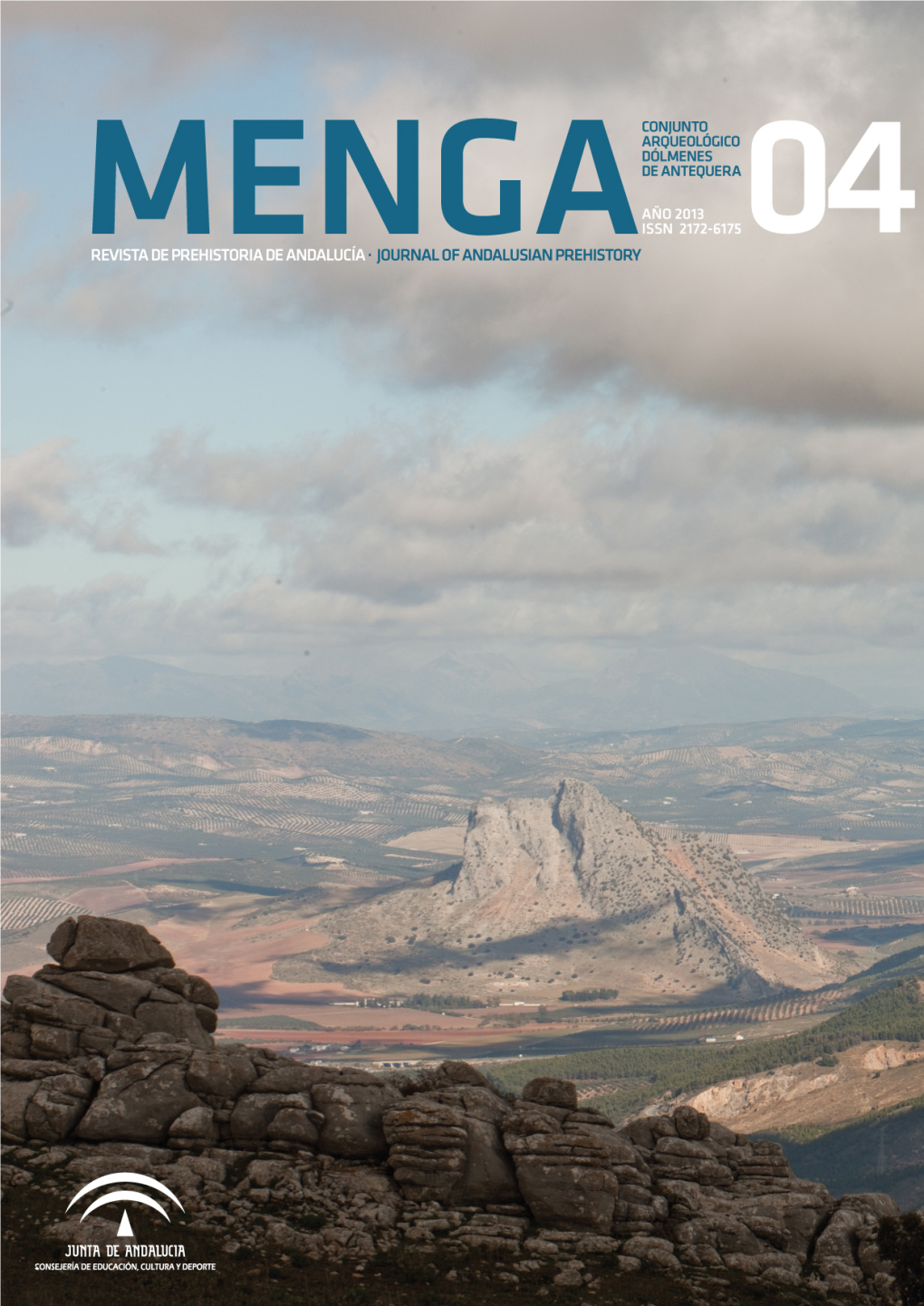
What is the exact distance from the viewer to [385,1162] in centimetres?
6378

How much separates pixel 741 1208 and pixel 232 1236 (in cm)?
2966

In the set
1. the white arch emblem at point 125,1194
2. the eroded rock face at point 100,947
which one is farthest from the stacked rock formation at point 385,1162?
the eroded rock face at point 100,947

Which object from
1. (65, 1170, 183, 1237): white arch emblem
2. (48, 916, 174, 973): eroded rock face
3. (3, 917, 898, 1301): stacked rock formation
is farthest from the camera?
(48, 916, 174, 973): eroded rock face

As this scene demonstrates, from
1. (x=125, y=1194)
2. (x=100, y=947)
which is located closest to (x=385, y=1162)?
(x=125, y=1194)

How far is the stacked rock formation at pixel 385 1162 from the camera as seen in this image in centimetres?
5944

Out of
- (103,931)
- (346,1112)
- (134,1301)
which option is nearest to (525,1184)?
(346,1112)

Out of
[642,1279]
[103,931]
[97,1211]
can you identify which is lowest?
[642,1279]

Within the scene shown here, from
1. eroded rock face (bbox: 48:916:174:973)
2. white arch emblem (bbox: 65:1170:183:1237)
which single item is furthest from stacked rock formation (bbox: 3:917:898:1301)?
eroded rock face (bbox: 48:916:174:973)

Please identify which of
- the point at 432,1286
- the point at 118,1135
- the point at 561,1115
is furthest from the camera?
the point at 561,1115

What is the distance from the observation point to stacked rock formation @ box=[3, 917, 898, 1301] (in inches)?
2340

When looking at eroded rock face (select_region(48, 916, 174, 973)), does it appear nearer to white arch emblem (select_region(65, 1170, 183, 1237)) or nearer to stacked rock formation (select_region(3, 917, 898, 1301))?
stacked rock formation (select_region(3, 917, 898, 1301))

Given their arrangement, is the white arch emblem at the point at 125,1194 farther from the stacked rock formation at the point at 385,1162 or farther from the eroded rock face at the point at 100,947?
the eroded rock face at the point at 100,947

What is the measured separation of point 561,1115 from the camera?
67625 mm

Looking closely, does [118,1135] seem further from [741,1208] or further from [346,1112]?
[741,1208]
